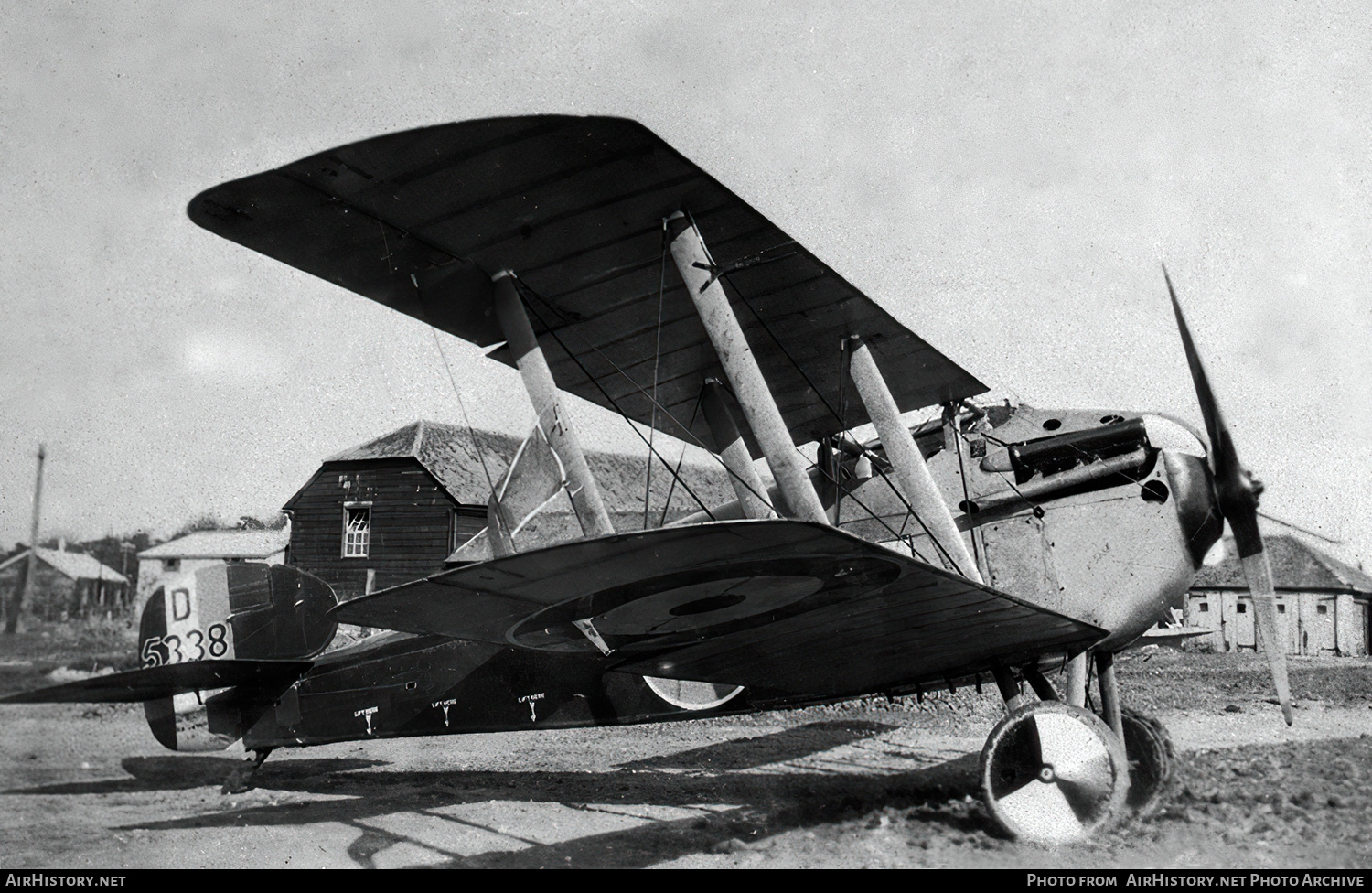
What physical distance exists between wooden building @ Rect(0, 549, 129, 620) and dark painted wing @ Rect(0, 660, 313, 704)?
19.6 inches

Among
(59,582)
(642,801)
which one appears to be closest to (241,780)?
(59,582)

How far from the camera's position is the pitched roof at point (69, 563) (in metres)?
4.16

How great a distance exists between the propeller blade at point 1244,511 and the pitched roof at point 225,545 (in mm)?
17820

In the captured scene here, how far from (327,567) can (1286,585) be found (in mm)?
29598

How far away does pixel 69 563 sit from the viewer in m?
5.25

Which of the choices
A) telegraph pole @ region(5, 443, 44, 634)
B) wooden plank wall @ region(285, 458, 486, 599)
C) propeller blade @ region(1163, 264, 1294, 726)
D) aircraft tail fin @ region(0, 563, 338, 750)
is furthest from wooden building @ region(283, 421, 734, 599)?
telegraph pole @ region(5, 443, 44, 634)

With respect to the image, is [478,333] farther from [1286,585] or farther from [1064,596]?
[1286,585]

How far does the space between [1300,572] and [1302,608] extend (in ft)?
4.16

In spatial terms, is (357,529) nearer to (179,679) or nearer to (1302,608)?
(179,679)

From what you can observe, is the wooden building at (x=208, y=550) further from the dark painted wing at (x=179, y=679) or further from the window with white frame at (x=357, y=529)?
the dark painted wing at (x=179, y=679)

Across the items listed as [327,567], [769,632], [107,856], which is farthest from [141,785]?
[327,567]

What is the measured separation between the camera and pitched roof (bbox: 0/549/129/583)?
4.16 m

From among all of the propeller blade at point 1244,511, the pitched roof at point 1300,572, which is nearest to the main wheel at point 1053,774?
the propeller blade at point 1244,511

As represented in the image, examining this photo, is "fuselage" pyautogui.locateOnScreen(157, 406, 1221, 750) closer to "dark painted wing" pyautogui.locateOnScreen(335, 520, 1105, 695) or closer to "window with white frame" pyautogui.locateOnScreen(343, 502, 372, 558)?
"dark painted wing" pyautogui.locateOnScreen(335, 520, 1105, 695)
